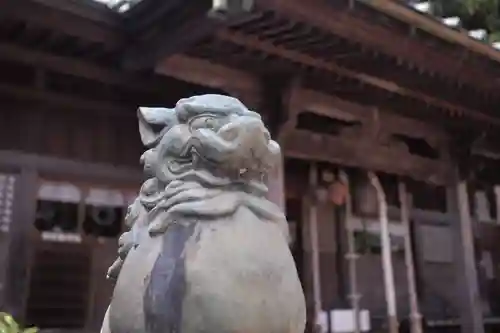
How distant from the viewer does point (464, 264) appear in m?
7.20

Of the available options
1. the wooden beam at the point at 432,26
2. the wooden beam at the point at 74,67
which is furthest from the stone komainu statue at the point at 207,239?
the wooden beam at the point at 74,67

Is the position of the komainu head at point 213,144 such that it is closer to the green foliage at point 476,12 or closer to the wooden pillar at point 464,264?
the wooden pillar at point 464,264

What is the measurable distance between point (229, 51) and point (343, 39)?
2.80ft

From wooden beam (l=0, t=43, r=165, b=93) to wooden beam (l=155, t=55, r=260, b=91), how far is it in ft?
1.84

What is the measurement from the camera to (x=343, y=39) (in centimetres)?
439

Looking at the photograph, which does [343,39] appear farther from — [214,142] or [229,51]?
[214,142]

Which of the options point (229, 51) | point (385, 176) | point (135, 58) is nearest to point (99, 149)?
point (135, 58)

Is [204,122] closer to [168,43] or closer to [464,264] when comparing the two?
[168,43]

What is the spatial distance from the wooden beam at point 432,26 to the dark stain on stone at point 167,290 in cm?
301

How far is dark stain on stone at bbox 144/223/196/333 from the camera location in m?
1.56

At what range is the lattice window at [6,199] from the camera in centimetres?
468

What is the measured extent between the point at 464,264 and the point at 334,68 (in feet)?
11.6

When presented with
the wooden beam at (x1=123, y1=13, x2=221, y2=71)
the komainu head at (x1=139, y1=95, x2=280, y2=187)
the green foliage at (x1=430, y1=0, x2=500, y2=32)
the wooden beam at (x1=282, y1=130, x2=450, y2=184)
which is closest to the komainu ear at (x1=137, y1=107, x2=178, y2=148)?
the komainu head at (x1=139, y1=95, x2=280, y2=187)

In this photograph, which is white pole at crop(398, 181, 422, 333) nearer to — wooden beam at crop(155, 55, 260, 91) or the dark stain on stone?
wooden beam at crop(155, 55, 260, 91)
